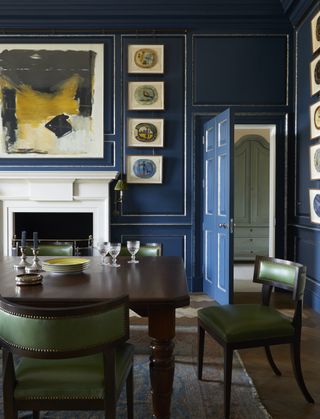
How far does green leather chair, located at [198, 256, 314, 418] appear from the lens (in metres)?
2.04

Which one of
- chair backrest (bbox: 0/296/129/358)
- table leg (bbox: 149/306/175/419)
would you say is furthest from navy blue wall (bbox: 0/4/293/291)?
chair backrest (bbox: 0/296/129/358)

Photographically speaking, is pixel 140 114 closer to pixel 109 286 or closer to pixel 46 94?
pixel 46 94

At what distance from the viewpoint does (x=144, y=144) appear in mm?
4719

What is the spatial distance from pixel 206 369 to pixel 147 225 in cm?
234

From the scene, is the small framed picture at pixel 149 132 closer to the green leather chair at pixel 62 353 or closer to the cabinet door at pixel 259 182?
the cabinet door at pixel 259 182

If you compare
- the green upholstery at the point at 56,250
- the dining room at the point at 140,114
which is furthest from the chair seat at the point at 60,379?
the dining room at the point at 140,114

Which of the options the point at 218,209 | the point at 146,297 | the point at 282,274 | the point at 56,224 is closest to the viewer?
the point at 146,297

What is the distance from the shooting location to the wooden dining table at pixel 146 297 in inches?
66.9

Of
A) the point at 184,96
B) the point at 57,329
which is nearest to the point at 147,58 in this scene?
the point at 184,96

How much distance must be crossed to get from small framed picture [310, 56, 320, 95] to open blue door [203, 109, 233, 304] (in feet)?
2.92

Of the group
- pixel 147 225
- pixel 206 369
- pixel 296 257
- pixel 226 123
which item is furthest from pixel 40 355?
pixel 296 257

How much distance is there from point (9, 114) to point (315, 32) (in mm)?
3288

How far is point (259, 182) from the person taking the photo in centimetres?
698

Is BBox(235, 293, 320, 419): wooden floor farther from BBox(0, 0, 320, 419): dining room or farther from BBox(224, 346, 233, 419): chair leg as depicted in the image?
BBox(0, 0, 320, 419): dining room
